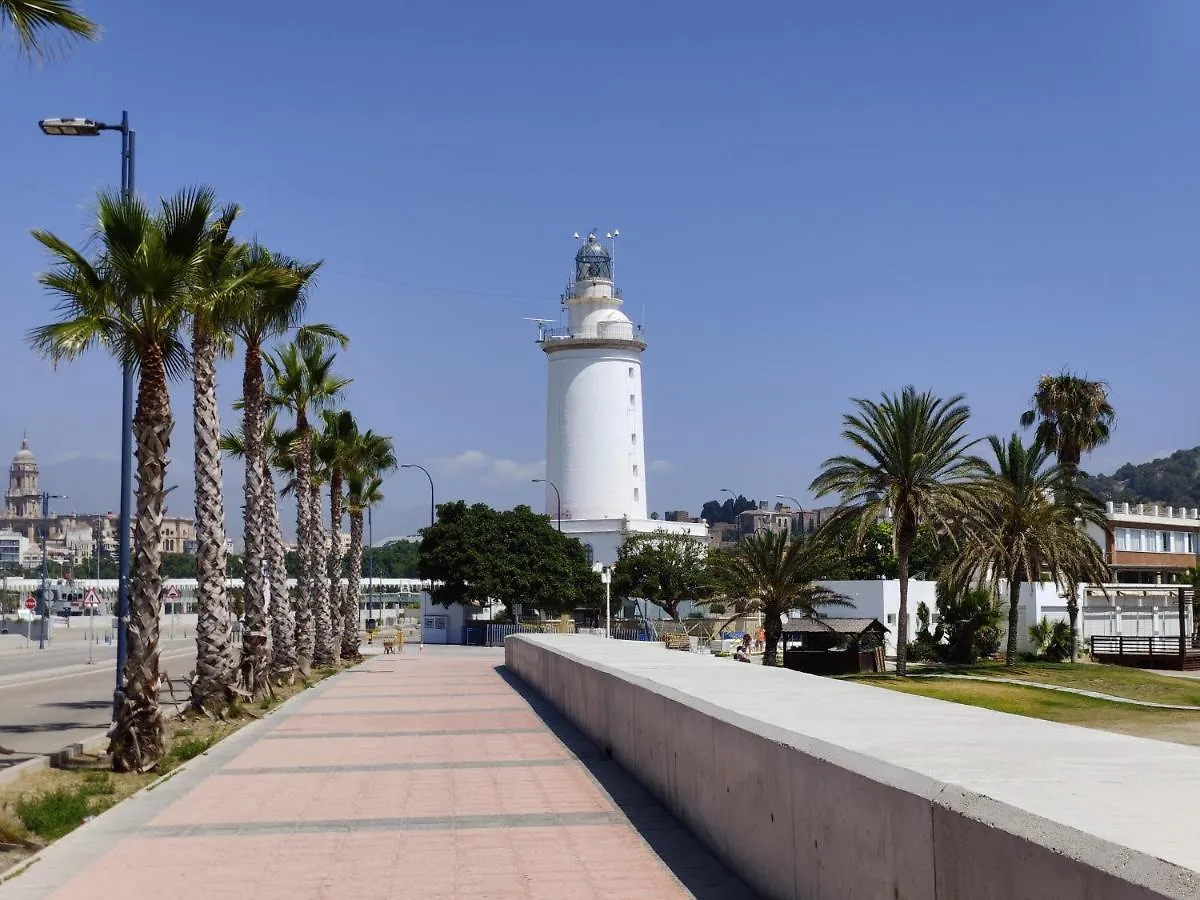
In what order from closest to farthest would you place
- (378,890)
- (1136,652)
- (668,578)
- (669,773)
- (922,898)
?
(922,898)
(378,890)
(669,773)
(1136,652)
(668,578)

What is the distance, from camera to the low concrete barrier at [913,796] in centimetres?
453

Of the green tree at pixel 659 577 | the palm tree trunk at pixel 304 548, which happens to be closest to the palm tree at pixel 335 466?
the palm tree trunk at pixel 304 548

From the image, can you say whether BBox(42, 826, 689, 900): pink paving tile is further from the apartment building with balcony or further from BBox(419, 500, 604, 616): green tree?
the apartment building with balcony

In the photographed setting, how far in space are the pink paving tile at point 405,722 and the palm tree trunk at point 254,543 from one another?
2665 mm

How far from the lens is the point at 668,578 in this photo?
80.4m

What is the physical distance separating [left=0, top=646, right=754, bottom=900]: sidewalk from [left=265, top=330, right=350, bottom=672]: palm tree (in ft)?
50.5

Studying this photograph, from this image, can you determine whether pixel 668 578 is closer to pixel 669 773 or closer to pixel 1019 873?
pixel 669 773

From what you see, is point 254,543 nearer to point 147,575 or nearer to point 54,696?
point 54,696

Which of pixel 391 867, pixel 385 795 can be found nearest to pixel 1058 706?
pixel 385 795

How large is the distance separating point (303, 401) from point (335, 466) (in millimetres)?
8553

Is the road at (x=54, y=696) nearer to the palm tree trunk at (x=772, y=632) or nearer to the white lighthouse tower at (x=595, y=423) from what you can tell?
the palm tree trunk at (x=772, y=632)

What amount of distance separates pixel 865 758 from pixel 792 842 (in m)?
0.92

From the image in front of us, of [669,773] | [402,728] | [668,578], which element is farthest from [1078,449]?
[669,773]

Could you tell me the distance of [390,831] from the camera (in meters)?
10.6
